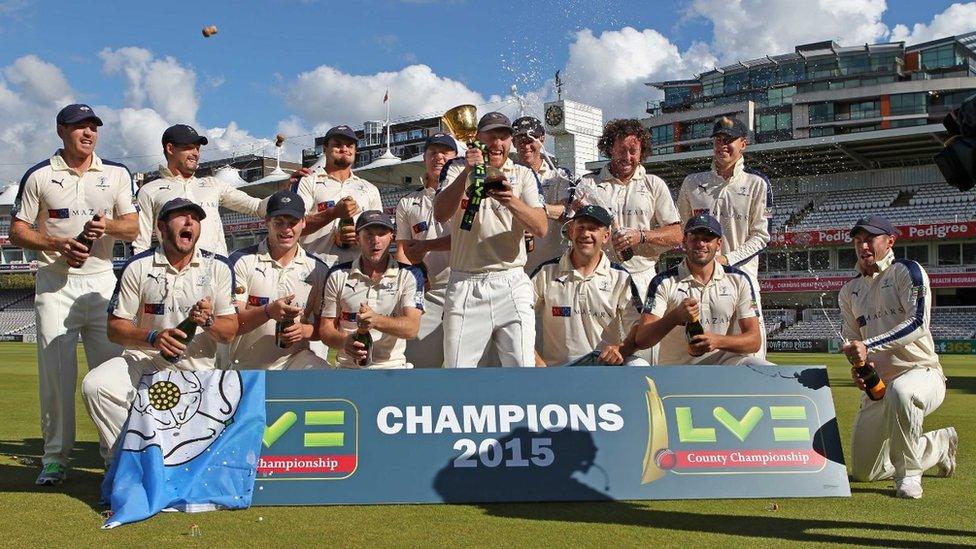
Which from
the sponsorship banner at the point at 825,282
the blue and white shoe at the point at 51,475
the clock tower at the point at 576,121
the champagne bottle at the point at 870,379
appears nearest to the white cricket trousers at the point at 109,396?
the blue and white shoe at the point at 51,475

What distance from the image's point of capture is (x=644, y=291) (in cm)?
723

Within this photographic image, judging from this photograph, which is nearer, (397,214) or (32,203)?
(32,203)

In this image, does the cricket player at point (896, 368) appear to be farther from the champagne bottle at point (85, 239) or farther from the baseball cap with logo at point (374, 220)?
the champagne bottle at point (85, 239)

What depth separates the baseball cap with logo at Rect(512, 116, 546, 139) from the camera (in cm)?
780

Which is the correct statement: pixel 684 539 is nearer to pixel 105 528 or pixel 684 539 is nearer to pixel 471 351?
pixel 471 351

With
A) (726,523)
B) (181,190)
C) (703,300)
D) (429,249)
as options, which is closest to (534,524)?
(726,523)

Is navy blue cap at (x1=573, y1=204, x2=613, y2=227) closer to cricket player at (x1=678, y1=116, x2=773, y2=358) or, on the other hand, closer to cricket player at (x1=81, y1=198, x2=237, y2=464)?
cricket player at (x1=678, y1=116, x2=773, y2=358)

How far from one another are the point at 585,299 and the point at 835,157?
161 feet

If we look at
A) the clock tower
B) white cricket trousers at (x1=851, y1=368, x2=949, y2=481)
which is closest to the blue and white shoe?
white cricket trousers at (x1=851, y1=368, x2=949, y2=481)

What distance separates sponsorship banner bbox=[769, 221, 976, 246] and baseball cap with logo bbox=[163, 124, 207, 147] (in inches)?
1452

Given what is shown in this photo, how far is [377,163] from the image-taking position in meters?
63.0

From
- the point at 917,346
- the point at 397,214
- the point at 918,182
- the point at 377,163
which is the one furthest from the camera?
the point at 377,163


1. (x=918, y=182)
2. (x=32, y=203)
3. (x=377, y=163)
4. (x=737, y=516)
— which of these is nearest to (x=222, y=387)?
(x=32, y=203)

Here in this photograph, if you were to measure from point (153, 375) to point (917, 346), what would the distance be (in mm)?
5329
